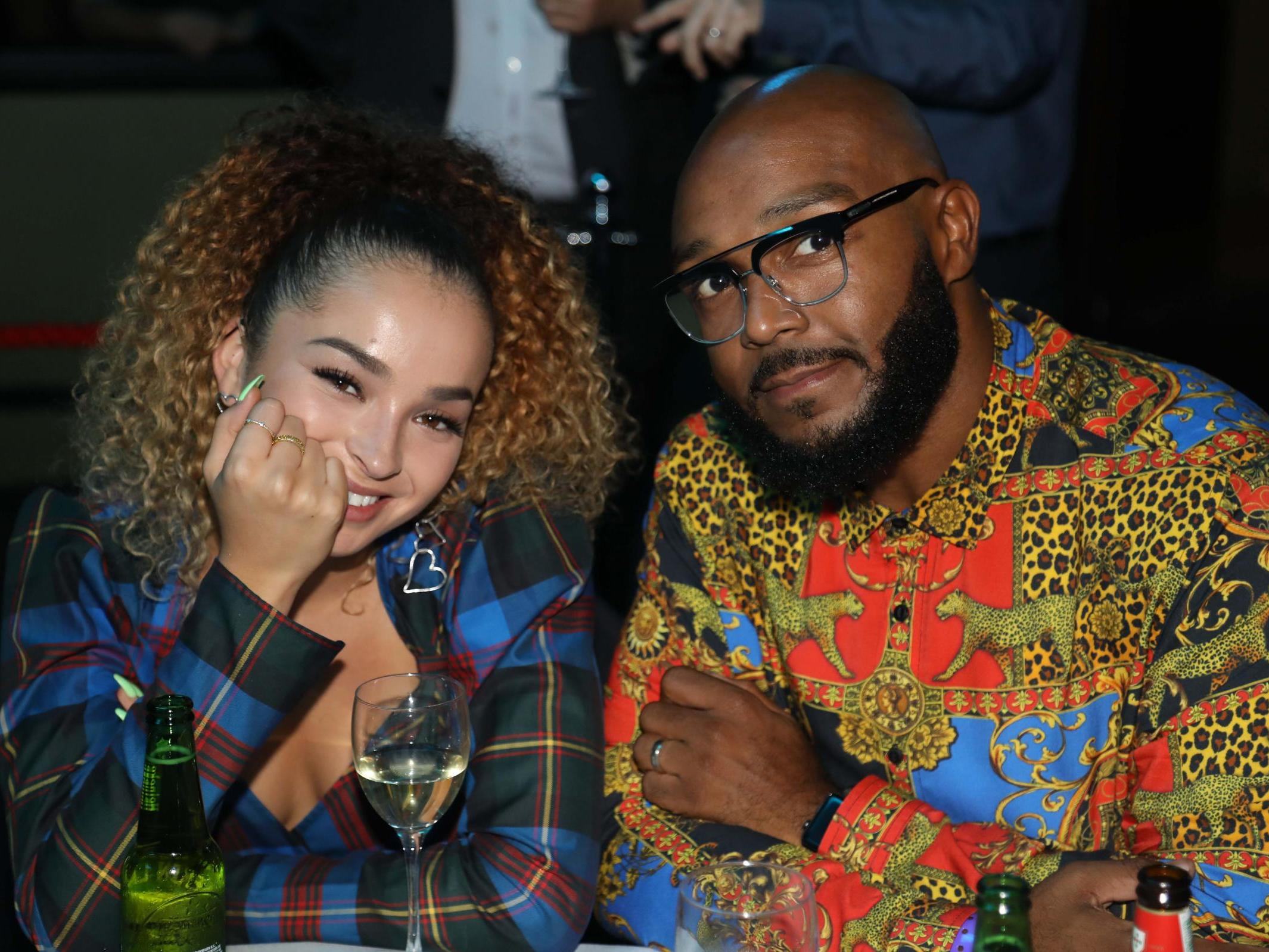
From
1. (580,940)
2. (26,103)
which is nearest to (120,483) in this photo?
(580,940)

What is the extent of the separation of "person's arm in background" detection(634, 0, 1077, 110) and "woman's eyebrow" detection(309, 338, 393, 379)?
54.3 inches

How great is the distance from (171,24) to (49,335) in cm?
201

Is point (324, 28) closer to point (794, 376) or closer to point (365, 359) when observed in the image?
point (365, 359)

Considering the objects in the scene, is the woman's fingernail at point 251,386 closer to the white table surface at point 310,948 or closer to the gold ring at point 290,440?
the gold ring at point 290,440

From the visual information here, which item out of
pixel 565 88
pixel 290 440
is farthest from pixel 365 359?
pixel 565 88

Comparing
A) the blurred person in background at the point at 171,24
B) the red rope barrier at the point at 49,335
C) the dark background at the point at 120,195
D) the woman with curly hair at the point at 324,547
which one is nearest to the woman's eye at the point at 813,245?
the woman with curly hair at the point at 324,547

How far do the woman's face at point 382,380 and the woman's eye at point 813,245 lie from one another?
449mm

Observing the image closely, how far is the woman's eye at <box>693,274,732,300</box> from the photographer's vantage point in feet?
6.06

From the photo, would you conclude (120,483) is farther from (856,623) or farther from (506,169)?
(856,623)

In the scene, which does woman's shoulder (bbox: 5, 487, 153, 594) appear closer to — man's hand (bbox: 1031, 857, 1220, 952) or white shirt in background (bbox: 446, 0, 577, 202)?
man's hand (bbox: 1031, 857, 1220, 952)

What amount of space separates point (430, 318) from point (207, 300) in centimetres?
39

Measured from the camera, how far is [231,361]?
Result: 194 cm

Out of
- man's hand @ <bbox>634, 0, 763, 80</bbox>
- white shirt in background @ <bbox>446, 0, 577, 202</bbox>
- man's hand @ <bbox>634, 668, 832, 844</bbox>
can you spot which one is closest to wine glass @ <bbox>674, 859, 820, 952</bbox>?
man's hand @ <bbox>634, 668, 832, 844</bbox>

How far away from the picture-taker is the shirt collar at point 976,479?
1867mm
